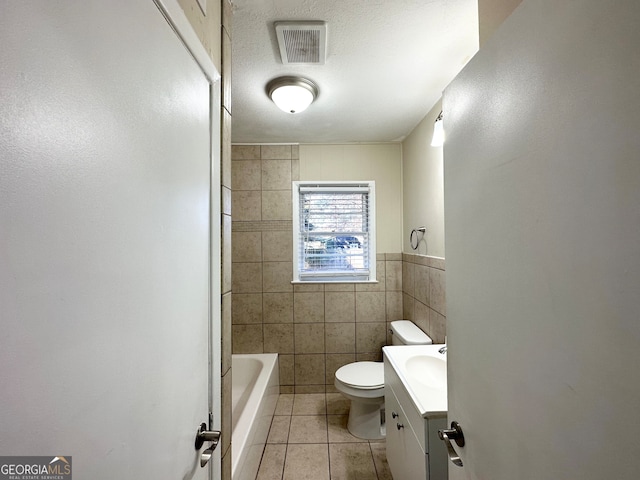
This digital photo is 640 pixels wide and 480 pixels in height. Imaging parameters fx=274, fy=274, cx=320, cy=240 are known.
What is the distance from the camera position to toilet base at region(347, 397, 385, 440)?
6.86ft

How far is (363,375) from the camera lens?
2160 millimetres

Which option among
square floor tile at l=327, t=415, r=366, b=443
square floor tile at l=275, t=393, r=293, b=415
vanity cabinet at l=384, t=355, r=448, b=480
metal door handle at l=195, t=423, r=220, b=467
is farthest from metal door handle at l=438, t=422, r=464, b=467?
square floor tile at l=275, t=393, r=293, b=415

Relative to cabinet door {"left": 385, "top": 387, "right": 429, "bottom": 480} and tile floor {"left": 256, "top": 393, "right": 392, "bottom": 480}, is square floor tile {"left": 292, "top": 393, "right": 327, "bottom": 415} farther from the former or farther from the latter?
cabinet door {"left": 385, "top": 387, "right": 429, "bottom": 480}

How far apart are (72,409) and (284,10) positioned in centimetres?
150

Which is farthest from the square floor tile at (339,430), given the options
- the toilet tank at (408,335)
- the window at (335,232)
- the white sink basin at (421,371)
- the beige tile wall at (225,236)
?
the beige tile wall at (225,236)

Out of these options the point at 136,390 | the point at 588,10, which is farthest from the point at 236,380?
the point at 588,10

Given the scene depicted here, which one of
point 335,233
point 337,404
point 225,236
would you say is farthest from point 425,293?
point 225,236

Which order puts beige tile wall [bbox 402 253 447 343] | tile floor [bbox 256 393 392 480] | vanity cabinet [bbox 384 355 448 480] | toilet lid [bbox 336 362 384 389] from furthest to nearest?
toilet lid [bbox 336 362 384 389] < beige tile wall [bbox 402 253 447 343] < tile floor [bbox 256 393 392 480] < vanity cabinet [bbox 384 355 448 480]

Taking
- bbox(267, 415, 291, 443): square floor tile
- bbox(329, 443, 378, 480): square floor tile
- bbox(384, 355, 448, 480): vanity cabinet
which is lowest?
bbox(267, 415, 291, 443): square floor tile

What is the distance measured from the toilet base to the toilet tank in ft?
1.69

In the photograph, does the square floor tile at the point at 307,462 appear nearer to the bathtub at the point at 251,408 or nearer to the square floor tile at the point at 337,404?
the bathtub at the point at 251,408

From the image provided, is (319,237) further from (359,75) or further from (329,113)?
(359,75)

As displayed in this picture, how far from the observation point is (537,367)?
52cm

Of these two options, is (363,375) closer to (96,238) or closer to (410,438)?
(410,438)
